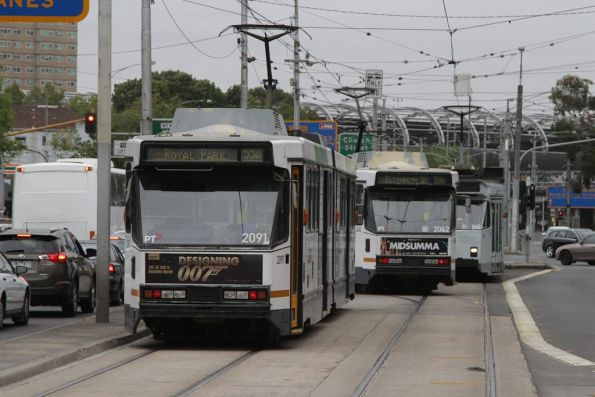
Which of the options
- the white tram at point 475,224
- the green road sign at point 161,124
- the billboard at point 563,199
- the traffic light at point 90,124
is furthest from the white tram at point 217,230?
the billboard at point 563,199

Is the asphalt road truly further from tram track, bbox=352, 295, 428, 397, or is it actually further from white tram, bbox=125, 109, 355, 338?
tram track, bbox=352, 295, 428, 397

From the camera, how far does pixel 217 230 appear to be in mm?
17875

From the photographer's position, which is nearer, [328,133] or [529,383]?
[529,383]

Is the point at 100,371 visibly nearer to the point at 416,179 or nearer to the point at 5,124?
the point at 416,179

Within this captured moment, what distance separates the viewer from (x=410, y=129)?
441 feet

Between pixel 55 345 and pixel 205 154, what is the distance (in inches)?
121

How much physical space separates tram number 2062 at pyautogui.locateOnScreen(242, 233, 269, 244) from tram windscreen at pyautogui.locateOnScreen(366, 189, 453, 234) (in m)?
14.7

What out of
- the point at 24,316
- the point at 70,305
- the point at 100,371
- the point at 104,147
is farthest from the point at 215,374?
the point at 70,305

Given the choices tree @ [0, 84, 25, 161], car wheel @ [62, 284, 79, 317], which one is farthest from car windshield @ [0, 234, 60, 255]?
tree @ [0, 84, 25, 161]

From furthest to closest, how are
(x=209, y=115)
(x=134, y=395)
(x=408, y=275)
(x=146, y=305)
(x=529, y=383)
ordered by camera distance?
(x=408, y=275)
(x=209, y=115)
(x=146, y=305)
(x=529, y=383)
(x=134, y=395)

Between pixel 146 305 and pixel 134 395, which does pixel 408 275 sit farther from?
pixel 134 395

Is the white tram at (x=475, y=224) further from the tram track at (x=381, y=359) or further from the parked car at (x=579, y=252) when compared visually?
the parked car at (x=579, y=252)

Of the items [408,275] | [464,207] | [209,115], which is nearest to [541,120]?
[464,207]

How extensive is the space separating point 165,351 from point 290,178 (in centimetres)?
273
